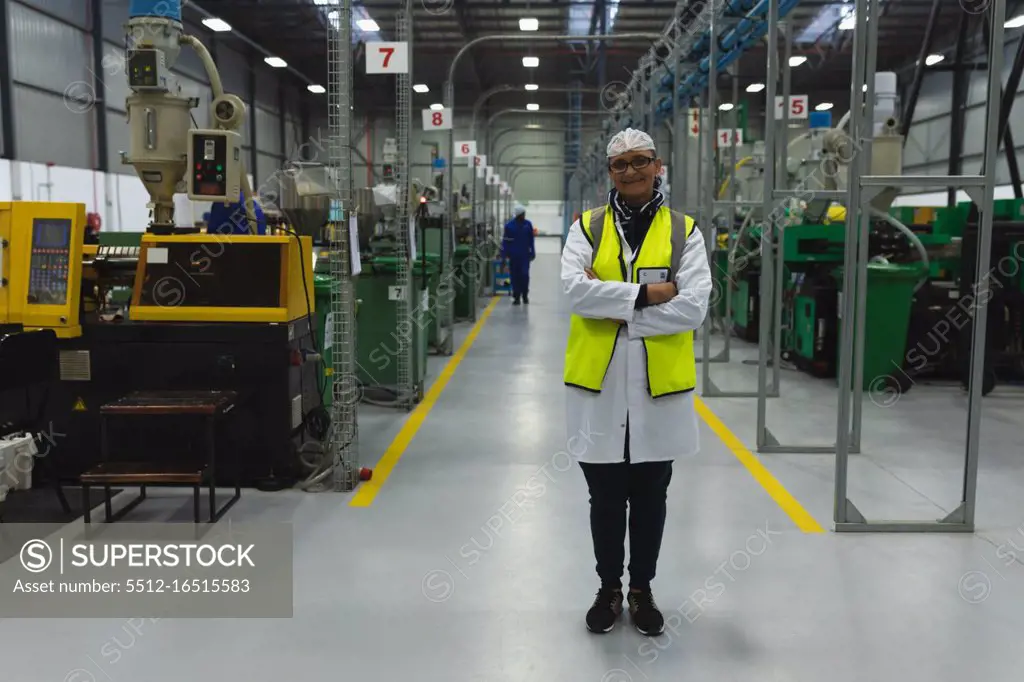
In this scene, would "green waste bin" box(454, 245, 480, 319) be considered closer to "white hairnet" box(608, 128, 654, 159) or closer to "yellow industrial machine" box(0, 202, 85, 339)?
"yellow industrial machine" box(0, 202, 85, 339)

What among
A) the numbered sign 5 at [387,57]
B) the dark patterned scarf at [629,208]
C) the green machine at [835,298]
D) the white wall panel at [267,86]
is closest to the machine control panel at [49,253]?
the numbered sign 5 at [387,57]

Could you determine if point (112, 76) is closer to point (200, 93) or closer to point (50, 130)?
point (50, 130)

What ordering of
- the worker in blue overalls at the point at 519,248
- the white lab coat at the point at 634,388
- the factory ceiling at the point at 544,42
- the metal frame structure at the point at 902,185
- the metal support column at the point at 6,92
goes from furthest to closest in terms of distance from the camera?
the factory ceiling at the point at 544,42, the worker in blue overalls at the point at 519,248, the metal support column at the point at 6,92, the metal frame structure at the point at 902,185, the white lab coat at the point at 634,388

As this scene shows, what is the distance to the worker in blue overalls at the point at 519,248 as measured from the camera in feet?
46.8

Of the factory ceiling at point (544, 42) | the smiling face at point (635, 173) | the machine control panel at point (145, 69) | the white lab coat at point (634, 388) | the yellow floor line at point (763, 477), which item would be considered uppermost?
the factory ceiling at point (544, 42)

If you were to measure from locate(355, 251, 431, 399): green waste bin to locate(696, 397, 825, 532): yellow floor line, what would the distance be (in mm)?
2401

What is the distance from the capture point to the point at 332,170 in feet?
14.0

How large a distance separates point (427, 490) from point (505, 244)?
10946 mm

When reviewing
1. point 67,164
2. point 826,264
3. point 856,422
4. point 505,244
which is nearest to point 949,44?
point 505,244

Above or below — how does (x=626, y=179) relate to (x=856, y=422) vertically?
above

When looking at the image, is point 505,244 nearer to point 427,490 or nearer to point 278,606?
point 427,490

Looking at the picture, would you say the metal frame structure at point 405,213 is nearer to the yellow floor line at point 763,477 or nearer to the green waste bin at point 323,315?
the green waste bin at point 323,315

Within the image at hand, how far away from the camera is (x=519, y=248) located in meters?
14.4

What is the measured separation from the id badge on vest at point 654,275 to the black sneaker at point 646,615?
110 cm
